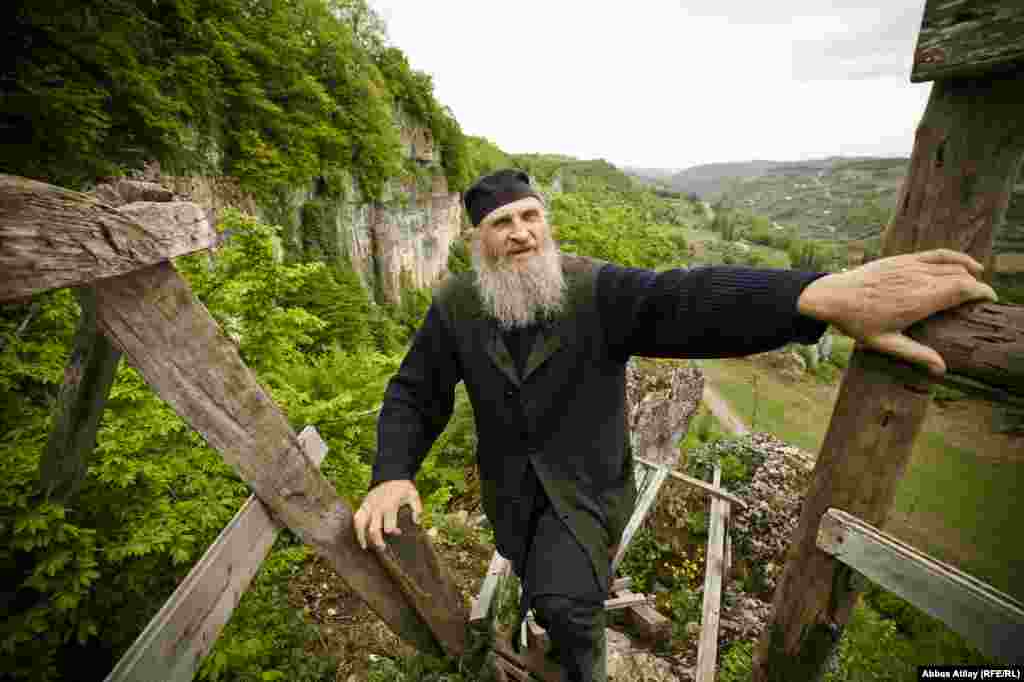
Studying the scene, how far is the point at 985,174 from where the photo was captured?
112 cm

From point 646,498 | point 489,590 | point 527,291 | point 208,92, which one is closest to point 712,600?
point 646,498

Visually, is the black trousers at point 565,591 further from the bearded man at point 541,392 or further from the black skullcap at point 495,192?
the black skullcap at point 495,192

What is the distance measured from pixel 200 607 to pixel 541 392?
4.90 ft

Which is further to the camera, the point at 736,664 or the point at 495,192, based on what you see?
the point at 736,664

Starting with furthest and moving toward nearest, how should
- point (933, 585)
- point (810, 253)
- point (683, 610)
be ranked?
1. point (810, 253)
2. point (683, 610)
3. point (933, 585)

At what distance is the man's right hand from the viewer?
6.04 ft

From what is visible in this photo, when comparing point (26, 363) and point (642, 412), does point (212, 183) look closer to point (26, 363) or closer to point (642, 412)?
point (26, 363)

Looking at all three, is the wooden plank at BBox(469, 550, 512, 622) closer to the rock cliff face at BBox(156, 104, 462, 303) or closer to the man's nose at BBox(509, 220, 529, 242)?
the man's nose at BBox(509, 220, 529, 242)

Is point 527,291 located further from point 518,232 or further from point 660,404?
point 660,404

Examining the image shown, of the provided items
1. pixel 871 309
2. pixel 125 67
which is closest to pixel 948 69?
pixel 871 309

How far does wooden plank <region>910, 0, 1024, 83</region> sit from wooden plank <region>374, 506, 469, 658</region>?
93.1 inches

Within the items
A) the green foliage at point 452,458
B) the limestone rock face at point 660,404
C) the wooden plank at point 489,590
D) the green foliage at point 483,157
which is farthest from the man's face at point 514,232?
the green foliage at point 483,157

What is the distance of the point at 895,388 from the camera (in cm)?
125

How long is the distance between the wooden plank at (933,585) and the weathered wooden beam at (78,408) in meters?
2.84
